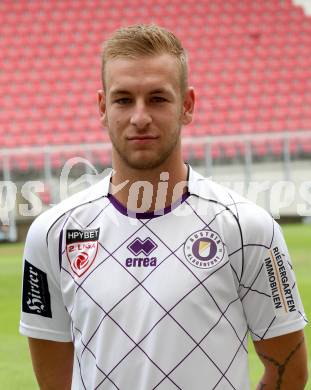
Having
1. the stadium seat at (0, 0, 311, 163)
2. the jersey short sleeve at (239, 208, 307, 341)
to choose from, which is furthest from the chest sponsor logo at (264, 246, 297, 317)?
the stadium seat at (0, 0, 311, 163)

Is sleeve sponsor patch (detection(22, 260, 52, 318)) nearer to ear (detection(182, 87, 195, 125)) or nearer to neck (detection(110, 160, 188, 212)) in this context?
neck (detection(110, 160, 188, 212))

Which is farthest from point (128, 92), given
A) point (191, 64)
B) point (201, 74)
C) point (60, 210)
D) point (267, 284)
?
point (191, 64)

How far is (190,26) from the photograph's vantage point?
19812 mm

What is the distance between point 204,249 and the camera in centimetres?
205

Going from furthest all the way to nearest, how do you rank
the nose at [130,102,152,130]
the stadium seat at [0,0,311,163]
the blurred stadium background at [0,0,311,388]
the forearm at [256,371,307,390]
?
the stadium seat at [0,0,311,163] < the blurred stadium background at [0,0,311,388] < the forearm at [256,371,307,390] < the nose at [130,102,152,130]

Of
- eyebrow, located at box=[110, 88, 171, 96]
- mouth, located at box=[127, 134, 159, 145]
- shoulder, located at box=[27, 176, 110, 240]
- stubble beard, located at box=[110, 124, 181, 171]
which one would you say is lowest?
shoulder, located at box=[27, 176, 110, 240]

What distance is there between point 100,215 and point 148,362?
41 cm

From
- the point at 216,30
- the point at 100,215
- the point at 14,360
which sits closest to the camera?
the point at 100,215

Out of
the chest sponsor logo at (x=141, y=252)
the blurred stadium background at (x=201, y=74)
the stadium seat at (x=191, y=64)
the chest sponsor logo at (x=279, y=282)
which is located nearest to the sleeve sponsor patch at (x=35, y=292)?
the chest sponsor logo at (x=141, y=252)

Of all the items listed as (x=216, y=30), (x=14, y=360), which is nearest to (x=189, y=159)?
(x=216, y=30)

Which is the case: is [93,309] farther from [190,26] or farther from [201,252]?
[190,26]

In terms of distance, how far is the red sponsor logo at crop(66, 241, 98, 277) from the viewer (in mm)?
2096

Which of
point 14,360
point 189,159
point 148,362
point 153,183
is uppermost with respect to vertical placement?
point 153,183

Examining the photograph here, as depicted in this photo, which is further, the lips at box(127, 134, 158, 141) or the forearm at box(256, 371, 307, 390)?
the forearm at box(256, 371, 307, 390)
